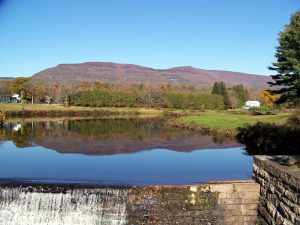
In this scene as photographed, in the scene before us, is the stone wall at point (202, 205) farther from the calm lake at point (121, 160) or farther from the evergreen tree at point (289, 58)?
the evergreen tree at point (289, 58)

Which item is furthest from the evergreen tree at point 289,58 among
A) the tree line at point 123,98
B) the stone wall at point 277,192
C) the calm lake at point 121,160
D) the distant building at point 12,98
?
the distant building at point 12,98

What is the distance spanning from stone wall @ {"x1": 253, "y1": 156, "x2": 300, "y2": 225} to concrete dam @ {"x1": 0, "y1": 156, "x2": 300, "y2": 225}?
0.10 feet

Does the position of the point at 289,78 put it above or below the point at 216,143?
above

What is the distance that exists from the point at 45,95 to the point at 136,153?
3838 inches

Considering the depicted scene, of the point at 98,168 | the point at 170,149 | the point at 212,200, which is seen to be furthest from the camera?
the point at 170,149

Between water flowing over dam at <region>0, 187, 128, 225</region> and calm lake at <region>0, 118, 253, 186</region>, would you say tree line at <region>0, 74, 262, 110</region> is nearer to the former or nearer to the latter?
calm lake at <region>0, 118, 253, 186</region>

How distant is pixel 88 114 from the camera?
87188 millimetres

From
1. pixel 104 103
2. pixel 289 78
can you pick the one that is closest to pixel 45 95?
pixel 104 103

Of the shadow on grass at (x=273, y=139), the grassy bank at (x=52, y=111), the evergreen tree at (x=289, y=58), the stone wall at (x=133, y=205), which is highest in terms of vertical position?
the evergreen tree at (x=289, y=58)

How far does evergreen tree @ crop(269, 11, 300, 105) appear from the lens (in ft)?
131

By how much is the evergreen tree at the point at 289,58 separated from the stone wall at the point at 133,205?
29006 mm

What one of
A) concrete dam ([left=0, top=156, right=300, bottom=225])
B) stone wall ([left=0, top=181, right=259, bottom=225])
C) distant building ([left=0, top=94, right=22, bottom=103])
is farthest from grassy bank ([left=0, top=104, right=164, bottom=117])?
concrete dam ([left=0, top=156, right=300, bottom=225])

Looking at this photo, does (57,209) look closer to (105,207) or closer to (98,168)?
(105,207)

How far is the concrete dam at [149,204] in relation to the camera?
12.4m
